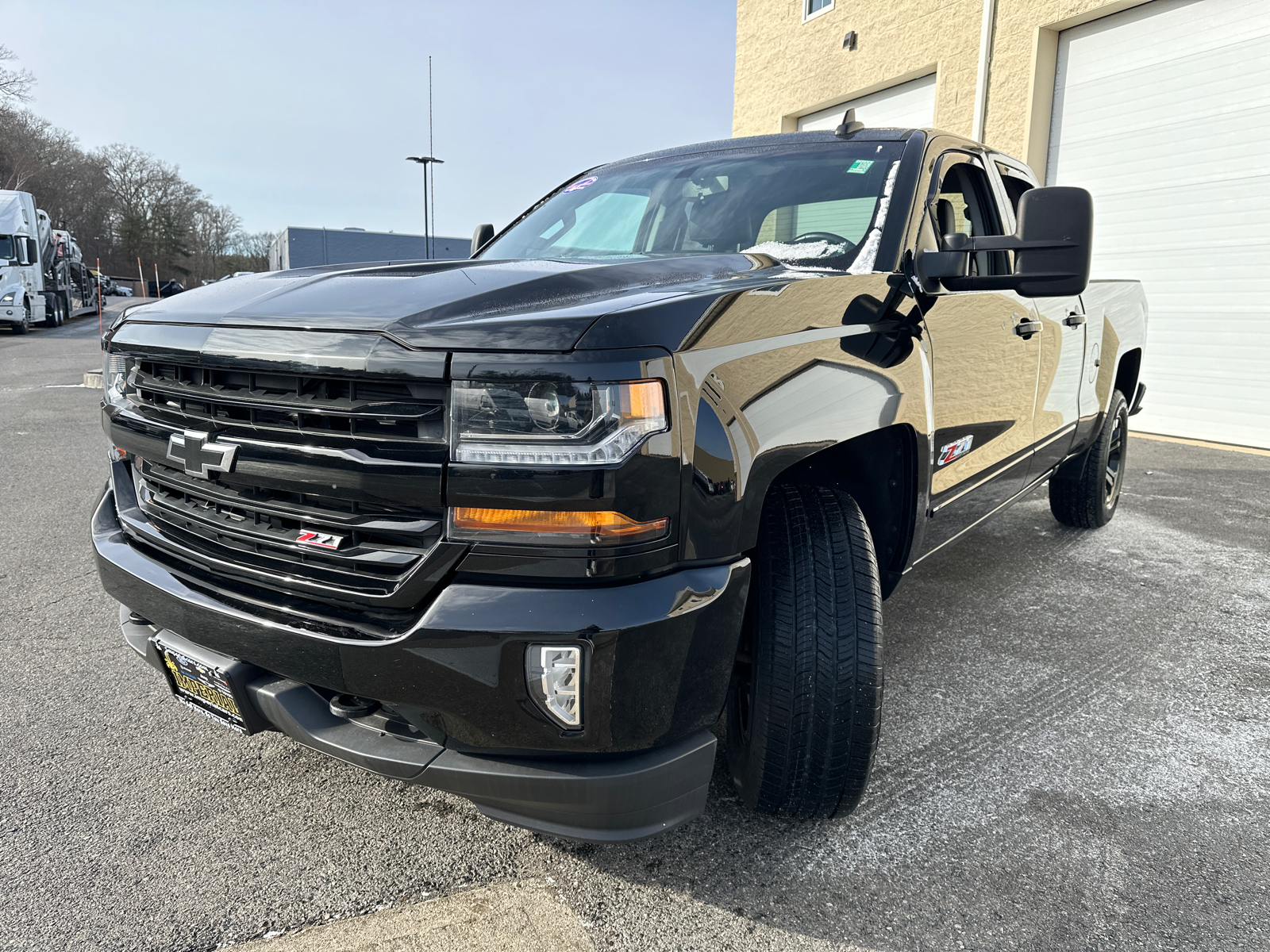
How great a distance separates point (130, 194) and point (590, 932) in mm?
74279

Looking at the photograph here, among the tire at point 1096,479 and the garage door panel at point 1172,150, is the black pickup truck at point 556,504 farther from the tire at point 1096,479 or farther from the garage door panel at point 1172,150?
the garage door panel at point 1172,150

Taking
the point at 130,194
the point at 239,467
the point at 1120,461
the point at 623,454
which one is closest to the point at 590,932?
the point at 623,454

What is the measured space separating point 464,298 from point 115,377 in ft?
3.32

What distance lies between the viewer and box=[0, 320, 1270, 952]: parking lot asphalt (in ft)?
5.70

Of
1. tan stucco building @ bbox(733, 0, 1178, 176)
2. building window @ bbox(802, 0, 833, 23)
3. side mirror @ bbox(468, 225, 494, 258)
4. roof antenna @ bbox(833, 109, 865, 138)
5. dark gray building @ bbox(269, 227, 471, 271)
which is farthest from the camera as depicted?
dark gray building @ bbox(269, 227, 471, 271)

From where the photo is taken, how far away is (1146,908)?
1.80m

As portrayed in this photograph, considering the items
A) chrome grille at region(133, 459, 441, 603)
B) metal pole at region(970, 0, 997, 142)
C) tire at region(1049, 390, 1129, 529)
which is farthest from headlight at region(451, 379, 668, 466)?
metal pole at region(970, 0, 997, 142)

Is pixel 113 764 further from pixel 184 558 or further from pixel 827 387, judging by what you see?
pixel 827 387

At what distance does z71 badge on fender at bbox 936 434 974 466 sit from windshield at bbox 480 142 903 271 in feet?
1.83

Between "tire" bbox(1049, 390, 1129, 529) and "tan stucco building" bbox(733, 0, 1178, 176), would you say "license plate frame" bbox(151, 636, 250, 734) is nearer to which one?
"tire" bbox(1049, 390, 1129, 529)

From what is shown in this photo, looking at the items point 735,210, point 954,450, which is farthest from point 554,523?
point 735,210

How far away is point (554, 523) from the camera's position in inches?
56.2

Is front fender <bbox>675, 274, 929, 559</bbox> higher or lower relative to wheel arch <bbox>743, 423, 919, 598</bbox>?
higher

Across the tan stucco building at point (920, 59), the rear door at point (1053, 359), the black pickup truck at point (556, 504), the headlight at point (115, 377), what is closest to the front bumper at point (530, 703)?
the black pickup truck at point (556, 504)
